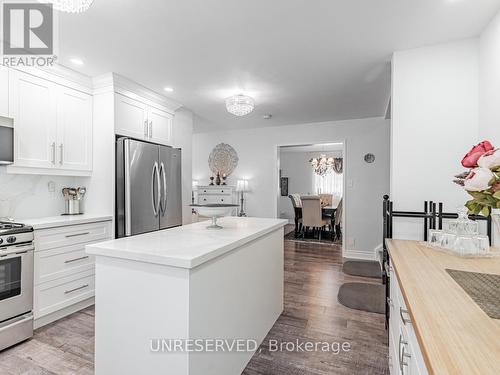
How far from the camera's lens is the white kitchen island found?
124 cm

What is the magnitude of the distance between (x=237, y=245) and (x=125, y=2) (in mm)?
1731

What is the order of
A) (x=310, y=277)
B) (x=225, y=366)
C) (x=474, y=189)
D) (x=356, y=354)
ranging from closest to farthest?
1. (x=474, y=189)
2. (x=225, y=366)
3. (x=356, y=354)
4. (x=310, y=277)

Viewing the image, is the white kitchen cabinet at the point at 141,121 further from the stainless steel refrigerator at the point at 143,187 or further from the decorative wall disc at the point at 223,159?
the decorative wall disc at the point at 223,159

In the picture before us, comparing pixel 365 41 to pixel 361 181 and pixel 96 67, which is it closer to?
pixel 96 67

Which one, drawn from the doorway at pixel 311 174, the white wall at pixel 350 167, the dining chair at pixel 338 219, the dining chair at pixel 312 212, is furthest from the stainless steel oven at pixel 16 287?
the doorway at pixel 311 174

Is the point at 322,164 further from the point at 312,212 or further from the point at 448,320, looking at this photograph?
the point at 448,320

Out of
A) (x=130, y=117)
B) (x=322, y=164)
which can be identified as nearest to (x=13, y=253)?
(x=130, y=117)

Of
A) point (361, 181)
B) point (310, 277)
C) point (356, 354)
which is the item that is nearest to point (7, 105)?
point (356, 354)

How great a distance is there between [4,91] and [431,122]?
144 inches

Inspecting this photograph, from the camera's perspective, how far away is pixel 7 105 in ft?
7.52

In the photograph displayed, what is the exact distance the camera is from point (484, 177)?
0.78 metres

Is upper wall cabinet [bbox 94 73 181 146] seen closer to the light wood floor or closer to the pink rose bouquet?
the light wood floor

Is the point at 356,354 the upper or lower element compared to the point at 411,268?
lower

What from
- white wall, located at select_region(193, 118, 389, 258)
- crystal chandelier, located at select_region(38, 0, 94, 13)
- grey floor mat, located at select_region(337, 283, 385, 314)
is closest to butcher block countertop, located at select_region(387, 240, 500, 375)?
grey floor mat, located at select_region(337, 283, 385, 314)
